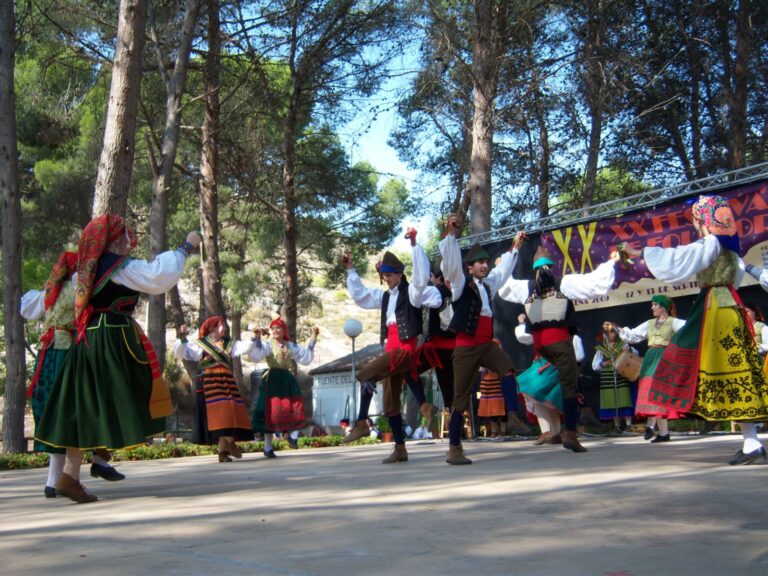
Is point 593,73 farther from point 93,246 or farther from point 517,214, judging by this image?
point 93,246

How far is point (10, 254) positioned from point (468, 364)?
8999 mm

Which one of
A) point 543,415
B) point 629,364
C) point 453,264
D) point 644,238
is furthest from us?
point 629,364

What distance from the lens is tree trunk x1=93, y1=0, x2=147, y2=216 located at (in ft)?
30.1

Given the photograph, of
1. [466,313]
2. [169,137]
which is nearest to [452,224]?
[466,313]

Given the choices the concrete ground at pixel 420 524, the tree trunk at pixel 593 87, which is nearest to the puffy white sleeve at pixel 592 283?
the concrete ground at pixel 420 524

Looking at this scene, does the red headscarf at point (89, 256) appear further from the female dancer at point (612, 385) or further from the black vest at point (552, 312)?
the female dancer at point (612, 385)

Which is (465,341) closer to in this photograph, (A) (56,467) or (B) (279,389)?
(A) (56,467)

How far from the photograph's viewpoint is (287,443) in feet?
41.8

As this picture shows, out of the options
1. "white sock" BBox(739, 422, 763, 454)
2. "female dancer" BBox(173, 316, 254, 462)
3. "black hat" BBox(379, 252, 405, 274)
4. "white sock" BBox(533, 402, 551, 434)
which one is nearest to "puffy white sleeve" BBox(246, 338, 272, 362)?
"female dancer" BBox(173, 316, 254, 462)

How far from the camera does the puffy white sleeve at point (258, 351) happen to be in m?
9.84

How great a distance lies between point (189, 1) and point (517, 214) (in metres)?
9.52

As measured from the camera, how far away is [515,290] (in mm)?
8023

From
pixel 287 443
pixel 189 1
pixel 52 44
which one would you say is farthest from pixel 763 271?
pixel 52 44

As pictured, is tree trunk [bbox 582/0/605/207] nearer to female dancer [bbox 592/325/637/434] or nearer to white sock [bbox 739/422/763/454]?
female dancer [bbox 592/325/637/434]
